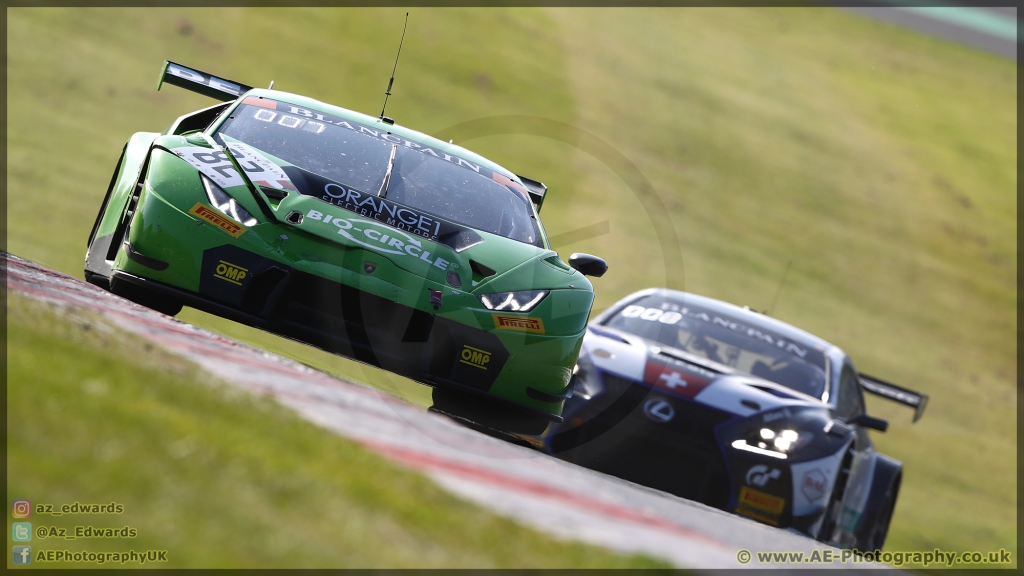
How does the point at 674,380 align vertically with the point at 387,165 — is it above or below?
below

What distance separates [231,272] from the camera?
493 cm

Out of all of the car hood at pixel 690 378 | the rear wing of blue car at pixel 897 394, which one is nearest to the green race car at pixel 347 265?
the car hood at pixel 690 378

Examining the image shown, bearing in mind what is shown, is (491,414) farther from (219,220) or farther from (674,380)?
(219,220)

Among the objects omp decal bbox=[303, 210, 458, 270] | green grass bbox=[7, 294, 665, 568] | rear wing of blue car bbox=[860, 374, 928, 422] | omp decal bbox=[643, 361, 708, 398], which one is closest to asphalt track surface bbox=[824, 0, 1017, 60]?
rear wing of blue car bbox=[860, 374, 928, 422]

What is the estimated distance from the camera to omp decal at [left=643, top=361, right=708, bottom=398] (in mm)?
6316

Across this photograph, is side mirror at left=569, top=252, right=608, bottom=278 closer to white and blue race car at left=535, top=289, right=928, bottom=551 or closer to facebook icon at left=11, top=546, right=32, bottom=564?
white and blue race car at left=535, top=289, right=928, bottom=551

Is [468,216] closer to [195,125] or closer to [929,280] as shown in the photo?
[195,125]

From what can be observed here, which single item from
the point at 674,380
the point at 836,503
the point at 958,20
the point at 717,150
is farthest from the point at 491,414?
the point at 958,20

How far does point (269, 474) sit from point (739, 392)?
4134 mm

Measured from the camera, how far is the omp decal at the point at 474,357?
201 inches

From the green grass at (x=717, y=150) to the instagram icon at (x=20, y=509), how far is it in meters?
7.49

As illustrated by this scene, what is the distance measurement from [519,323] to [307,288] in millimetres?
1018

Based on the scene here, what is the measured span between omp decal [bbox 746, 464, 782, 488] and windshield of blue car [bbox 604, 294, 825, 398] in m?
1.42

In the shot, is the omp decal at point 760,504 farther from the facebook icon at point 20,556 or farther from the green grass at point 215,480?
the facebook icon at point 20,556
